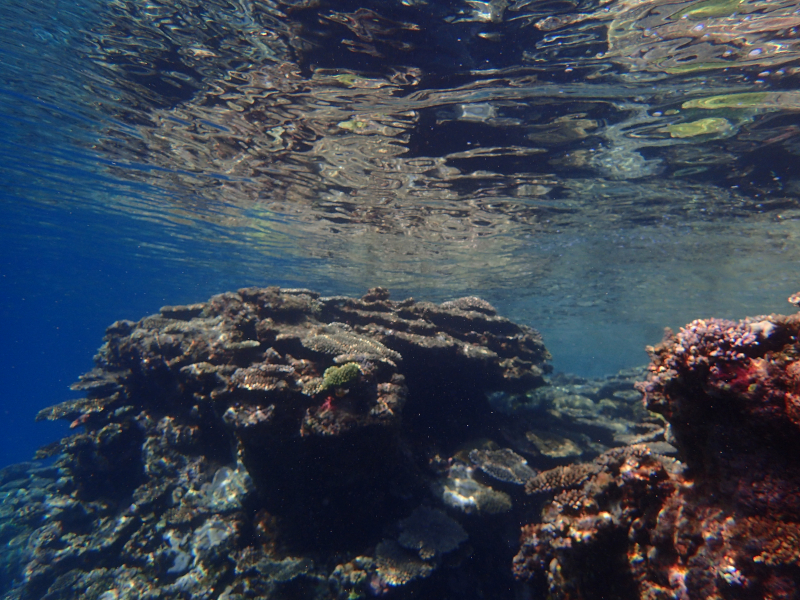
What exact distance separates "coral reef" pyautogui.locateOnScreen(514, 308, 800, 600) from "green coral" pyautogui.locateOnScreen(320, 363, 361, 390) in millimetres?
3953

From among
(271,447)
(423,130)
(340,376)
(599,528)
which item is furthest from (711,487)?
(423,130)

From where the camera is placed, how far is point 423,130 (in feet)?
39.2

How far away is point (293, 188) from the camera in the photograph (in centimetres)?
1698

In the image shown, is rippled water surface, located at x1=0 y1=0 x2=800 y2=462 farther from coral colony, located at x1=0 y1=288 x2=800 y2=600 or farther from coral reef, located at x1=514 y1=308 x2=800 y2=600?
coral reef, located at x1=514 y1=308 x2=800 y2=600

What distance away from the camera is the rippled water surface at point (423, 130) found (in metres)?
8.41

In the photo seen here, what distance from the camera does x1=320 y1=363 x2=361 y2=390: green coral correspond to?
6.73m

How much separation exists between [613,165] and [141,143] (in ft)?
57.7

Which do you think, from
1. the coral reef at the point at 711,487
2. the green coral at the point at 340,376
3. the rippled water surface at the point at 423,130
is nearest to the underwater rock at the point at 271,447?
the green coral at the point at 340,376

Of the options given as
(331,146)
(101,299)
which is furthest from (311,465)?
(101,299)

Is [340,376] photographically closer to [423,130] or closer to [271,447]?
[271,447]

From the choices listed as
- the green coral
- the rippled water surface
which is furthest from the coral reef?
the rippled water surface

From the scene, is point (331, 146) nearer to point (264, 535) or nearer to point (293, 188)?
point (293, 188)

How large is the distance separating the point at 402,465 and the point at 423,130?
9.66 meters

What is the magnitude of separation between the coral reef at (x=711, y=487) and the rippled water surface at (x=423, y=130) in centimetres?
786
